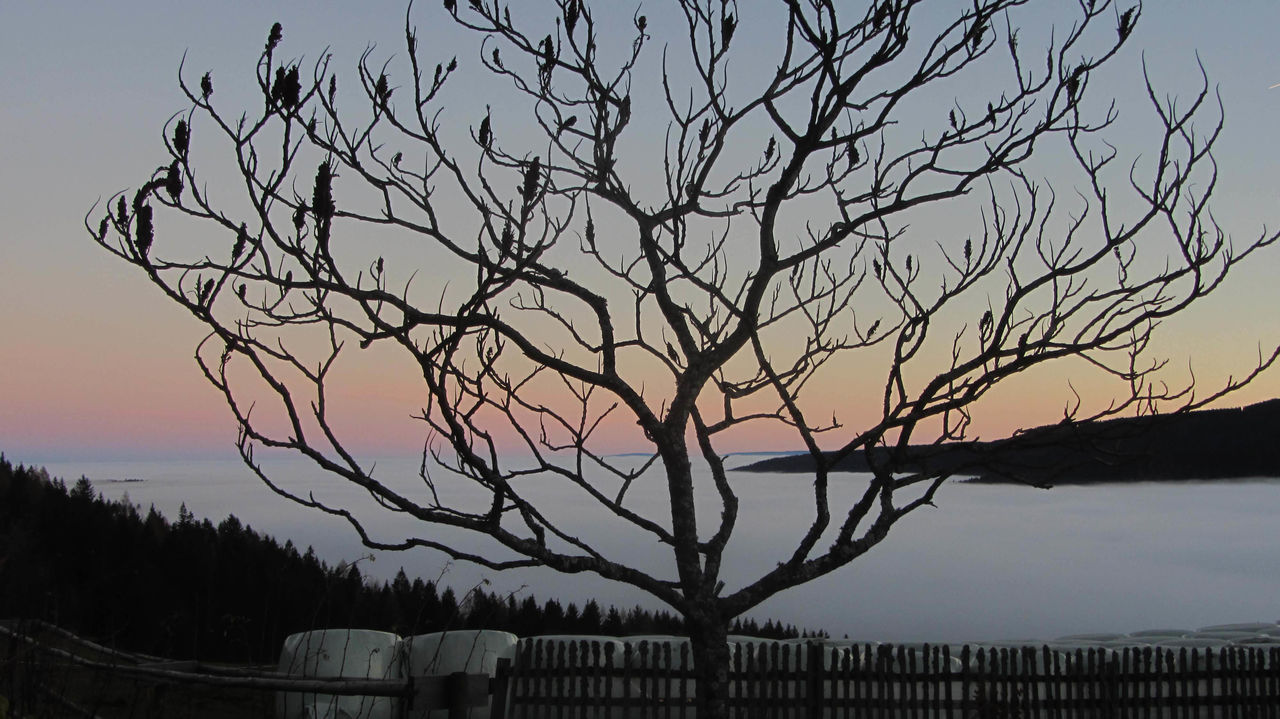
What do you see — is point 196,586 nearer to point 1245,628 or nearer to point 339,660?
point 339,660

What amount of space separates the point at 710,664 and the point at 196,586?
13.4m

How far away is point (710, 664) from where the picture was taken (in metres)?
5.49

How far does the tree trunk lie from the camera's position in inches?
215

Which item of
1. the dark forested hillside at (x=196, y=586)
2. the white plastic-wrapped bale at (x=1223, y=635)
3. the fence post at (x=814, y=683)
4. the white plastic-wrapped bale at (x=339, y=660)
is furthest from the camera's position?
the dark forested hillside at (x=196, y=586)

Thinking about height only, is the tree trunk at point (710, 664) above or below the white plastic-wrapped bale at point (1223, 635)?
above

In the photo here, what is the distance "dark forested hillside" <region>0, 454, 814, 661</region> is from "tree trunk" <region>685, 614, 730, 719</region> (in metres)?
9.24

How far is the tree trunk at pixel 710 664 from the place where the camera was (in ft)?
17.9

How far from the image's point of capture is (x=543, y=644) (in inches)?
316

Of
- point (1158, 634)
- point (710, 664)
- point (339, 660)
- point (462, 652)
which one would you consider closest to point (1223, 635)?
point (1158, 634)

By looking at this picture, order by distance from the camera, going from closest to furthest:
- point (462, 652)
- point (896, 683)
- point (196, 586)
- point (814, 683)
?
point (814, 683) < point (896, 683) < point (462, 652) < point (196, 586)

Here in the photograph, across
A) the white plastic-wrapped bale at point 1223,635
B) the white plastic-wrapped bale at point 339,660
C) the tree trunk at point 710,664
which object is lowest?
the white plastic-wrapped bale at point 339,660

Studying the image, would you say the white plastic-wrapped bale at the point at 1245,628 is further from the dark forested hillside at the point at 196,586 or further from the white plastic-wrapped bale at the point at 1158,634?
the dark forested hillside at the point at 196,586

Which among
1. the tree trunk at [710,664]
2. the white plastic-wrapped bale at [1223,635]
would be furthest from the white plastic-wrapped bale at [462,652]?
the white plastic-wrapped bale at [1223,635]

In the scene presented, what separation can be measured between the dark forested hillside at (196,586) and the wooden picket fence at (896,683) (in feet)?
21.8
